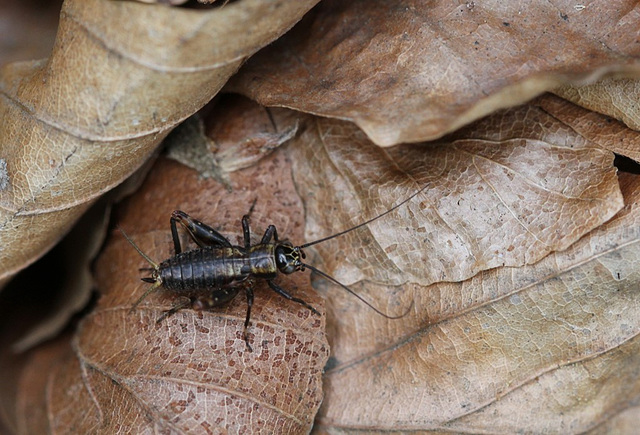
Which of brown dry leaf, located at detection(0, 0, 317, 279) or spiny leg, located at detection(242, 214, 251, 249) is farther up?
brown dry leaf, located at detection(0, 0, 317, 279)

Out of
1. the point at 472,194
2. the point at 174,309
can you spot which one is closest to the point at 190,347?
the point at 174,309

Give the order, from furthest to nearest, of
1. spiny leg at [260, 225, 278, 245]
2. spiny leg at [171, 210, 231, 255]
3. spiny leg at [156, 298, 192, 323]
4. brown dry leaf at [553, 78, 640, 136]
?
spiny leg at [260, 225, 278, 245], spiny leg at [171, 210, 231, 255], spiny leg at [156, 298, 192, 323], brown dry leaf at [553, 78, 640, 136]

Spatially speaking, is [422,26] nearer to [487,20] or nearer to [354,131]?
[487,20]

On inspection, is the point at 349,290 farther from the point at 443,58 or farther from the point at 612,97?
the point at 612,97

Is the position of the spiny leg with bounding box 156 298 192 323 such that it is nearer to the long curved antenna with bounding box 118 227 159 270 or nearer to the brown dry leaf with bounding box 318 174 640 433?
the long curved antenna with bounding box 118 227 159 270

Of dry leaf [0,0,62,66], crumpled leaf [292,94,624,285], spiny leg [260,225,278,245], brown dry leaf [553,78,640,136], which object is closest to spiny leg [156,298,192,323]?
spiny leg [260,225,278,245]

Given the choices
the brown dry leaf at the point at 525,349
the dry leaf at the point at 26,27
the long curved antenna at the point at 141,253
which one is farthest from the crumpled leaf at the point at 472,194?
the dry leaf at the point at 26,27

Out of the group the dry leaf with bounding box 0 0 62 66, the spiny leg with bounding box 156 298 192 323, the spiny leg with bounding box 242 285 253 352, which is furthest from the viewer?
the dry leaf with bounding box 0 0 62 66
